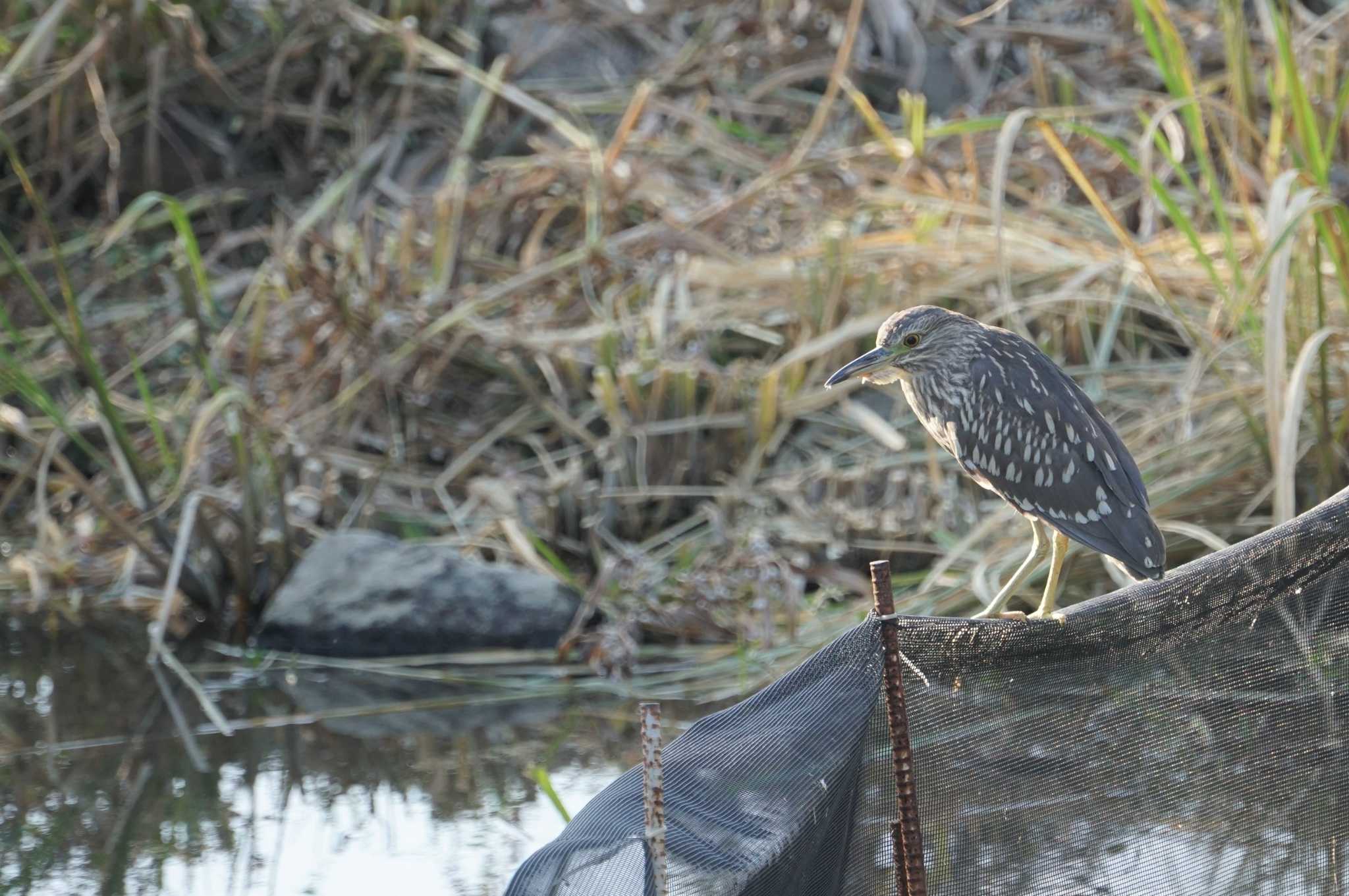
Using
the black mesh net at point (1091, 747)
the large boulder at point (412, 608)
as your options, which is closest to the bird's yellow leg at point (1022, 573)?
the black mesh net at point (1091, 747)

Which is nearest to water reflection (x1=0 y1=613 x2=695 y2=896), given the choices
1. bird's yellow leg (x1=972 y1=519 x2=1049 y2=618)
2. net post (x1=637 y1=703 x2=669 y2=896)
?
bird's yellow leg (x1=972 y1=519 x2=1049 y2=618)

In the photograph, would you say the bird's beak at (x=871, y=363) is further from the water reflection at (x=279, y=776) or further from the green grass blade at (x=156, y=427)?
the green grass blade at (x=156, y=427)

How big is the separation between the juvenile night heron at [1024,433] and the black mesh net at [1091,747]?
2.02 feet

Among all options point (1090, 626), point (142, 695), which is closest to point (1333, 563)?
point (1090, 626)

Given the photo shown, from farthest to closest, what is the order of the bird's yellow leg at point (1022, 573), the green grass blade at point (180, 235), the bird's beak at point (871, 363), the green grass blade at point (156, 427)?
the green grass blade at point (156, 427) < the green grass blade at point (180, 235) < the bird's beak at point (871, 363) < the bird's yellow leg at point (1022, 573)

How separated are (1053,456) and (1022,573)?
0.27 metres

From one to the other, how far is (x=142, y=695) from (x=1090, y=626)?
302 centimetres

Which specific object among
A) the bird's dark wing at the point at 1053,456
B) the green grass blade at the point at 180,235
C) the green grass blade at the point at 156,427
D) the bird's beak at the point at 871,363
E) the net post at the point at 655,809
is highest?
the green grass blade at the point at 180,235

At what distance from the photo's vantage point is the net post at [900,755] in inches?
73.2

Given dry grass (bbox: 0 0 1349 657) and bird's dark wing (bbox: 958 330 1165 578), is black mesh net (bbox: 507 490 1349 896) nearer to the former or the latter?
bird's dark wing (bbox: 958 330 1165 578)

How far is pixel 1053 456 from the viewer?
291 centimetres

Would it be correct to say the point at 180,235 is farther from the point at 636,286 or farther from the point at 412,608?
the point at 636,286

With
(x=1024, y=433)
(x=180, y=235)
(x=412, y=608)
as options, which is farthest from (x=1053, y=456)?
(x=180, y=235)

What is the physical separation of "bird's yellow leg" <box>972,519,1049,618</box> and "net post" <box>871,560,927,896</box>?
46cm
